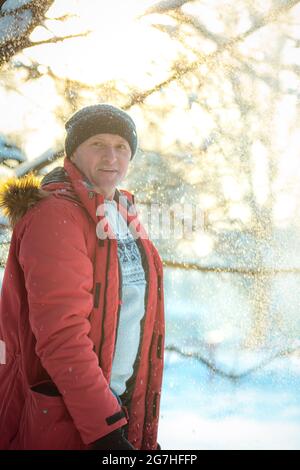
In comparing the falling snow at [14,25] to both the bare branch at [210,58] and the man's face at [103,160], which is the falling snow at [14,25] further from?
the man's face at [103,160]

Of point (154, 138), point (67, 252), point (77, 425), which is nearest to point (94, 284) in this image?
point (67, 252)

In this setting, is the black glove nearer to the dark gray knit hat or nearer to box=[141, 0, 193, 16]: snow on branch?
the dark gray knit hat

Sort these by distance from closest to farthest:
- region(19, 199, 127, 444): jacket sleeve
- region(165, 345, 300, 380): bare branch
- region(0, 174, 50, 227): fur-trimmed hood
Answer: region(19, 199, 127, 444): jacket sleeve
region(0, 174, 50, 227): fur-trimmed hood
region(165, 345, 300, 380): bare branch

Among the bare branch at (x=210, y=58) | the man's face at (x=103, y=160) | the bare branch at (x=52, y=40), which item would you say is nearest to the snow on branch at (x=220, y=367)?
the bare branch at (x=210, y=58)

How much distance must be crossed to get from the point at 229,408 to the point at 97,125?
278 cm

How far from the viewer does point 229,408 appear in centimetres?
337

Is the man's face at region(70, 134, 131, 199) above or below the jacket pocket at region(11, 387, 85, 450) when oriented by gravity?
above

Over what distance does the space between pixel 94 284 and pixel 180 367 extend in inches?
119

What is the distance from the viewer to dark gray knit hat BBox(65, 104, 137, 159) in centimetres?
139

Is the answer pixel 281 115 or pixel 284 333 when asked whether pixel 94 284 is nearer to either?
pixel 281 115

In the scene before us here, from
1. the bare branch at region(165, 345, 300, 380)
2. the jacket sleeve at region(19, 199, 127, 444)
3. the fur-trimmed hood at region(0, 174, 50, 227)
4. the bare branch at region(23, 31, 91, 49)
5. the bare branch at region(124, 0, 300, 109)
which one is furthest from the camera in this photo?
the bare branch at region(165, 345, 300, 380)

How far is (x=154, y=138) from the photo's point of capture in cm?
340

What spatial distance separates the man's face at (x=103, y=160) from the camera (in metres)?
1.33

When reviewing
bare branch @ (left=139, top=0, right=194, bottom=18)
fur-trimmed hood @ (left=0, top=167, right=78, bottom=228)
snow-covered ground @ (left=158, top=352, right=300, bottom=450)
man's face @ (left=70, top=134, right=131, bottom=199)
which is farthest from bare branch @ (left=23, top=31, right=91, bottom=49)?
snow-covered ground @ (left=158, top=352, right=300, bottom=450)
